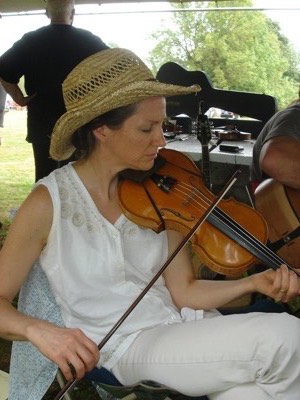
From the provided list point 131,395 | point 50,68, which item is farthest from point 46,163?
point 131,395

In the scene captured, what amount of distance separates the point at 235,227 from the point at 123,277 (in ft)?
1.01

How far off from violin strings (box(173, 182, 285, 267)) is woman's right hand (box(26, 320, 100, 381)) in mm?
504

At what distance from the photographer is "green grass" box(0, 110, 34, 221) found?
195 inches

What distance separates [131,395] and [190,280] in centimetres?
34

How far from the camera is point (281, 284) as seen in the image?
3.72 feet

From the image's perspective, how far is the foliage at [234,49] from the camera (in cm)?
678

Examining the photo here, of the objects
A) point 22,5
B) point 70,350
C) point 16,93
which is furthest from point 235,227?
point 22,5

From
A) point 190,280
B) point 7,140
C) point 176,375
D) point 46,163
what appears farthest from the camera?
point 7,140

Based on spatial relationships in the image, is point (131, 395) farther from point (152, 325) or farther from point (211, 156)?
point (211, 156)

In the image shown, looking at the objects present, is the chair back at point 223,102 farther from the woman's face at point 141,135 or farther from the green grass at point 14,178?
the woman's face at point 141,135

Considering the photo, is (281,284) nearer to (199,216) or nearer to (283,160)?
(199,216)

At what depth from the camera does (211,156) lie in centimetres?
279

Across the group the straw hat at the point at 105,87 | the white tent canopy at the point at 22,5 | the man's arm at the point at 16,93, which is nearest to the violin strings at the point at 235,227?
the straw hat at the point at 105,87

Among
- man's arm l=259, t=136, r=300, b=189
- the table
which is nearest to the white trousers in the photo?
man's arm l=259, t=136, r=300, b=189
